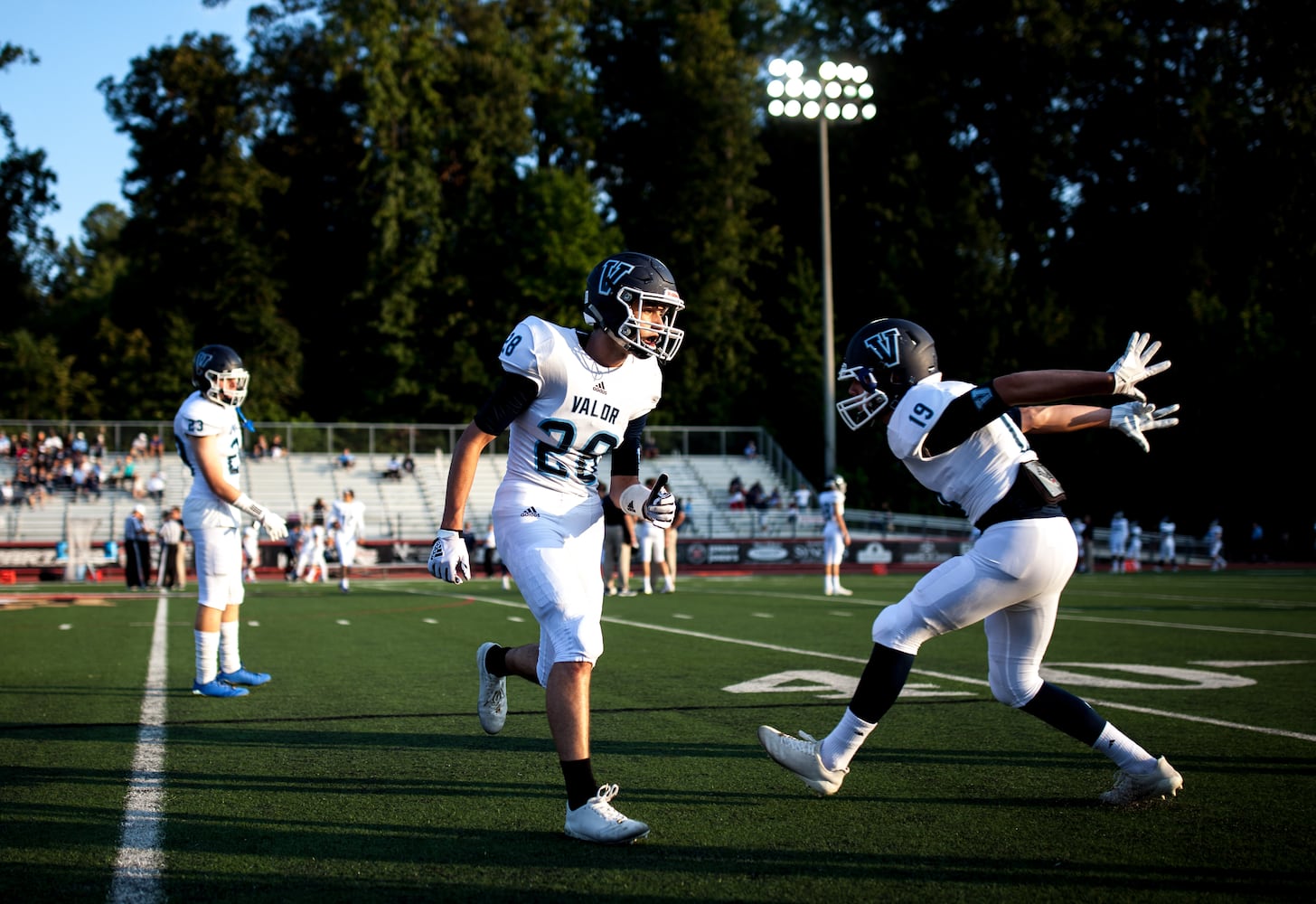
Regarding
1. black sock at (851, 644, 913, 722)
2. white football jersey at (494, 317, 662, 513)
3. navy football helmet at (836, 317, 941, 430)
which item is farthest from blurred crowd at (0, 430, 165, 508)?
black sock at (851, 644, 913, 722)

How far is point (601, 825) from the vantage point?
171 inches

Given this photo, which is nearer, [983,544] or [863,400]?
[983,544]

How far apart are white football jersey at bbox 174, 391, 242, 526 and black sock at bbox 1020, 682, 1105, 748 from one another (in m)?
5.35

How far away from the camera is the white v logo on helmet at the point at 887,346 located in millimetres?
5113

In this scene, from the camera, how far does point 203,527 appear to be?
8.23 metres

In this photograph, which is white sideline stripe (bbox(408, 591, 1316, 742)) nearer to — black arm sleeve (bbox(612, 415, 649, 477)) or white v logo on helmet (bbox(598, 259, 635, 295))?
black arm sleeve (bbox(612, 415, 649, 477))

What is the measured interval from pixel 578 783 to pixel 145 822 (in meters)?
1.66

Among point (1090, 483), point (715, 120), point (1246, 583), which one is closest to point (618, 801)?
point (1246, 583)

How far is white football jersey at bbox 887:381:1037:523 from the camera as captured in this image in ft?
16.1

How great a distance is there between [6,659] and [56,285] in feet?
216

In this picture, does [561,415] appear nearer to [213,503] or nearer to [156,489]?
[213,503]

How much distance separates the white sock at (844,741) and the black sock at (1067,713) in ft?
2.25

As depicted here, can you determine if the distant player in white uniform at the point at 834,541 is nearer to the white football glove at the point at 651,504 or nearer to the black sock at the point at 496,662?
the black sock at the point at 496,662

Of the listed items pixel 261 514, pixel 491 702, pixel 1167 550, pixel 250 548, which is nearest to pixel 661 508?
pixel 491 702
